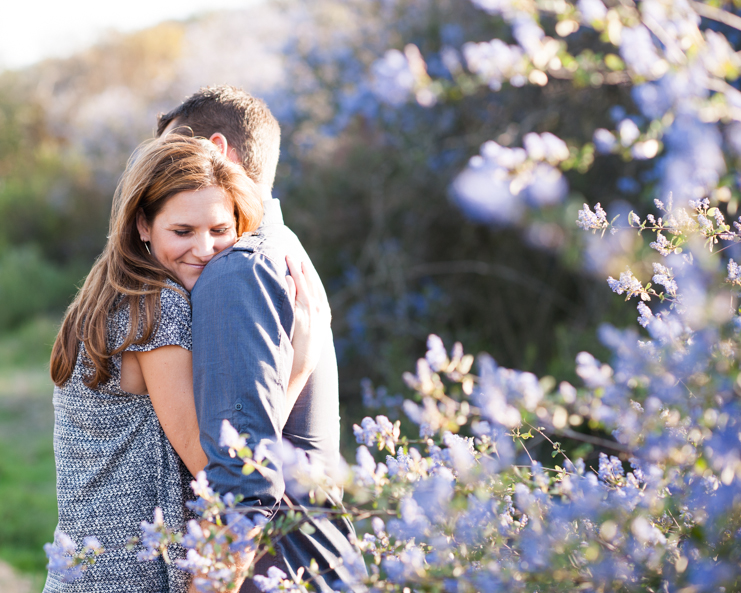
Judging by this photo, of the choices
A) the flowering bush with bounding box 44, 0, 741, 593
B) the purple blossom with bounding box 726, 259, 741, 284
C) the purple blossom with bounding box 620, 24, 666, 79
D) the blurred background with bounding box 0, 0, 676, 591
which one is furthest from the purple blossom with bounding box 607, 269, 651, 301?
the blurred background with bounding box 0, 0, 676, 591

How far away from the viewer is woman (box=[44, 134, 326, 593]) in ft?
4.45

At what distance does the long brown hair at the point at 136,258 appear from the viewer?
1.35 m

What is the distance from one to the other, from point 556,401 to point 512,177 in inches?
22.1

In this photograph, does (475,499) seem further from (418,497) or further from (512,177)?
(512,177)

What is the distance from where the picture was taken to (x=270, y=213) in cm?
169

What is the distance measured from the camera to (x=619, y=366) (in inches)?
34.6

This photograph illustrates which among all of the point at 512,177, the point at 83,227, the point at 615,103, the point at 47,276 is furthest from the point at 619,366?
the point at 83,227

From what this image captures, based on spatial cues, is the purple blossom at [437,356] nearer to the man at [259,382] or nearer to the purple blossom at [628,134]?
the man at [259,382]

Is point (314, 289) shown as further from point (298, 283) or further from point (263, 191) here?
point (263, 191)

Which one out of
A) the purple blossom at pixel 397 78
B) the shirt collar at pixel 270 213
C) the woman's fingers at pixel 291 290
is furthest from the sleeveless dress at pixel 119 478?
the purple blossom at pixel 397 78

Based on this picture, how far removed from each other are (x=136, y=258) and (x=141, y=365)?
25cm

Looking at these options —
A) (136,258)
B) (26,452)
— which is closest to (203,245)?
(136,258)

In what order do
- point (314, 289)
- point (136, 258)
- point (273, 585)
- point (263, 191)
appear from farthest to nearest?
point (263, 191)
point (314, 289)
point (136, 258)
point (273, 585)

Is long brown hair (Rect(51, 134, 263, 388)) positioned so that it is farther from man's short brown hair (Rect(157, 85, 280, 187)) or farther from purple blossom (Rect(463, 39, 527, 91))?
purple blossom (Rect(463, 39, 527, 91))
